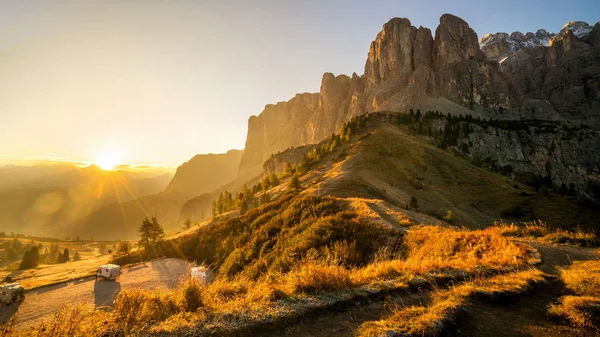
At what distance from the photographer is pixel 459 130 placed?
148 metres

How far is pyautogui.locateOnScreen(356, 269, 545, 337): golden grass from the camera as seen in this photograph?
211 inches

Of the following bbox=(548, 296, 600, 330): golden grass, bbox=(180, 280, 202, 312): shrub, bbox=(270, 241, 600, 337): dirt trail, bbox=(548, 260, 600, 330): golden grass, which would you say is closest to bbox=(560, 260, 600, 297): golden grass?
bbox=(548, 260, 600, 330): golden grass

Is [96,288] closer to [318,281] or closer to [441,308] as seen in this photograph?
[318,281]

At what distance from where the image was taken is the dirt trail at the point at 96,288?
124ft

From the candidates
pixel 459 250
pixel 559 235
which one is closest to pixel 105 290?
pixel 459 250

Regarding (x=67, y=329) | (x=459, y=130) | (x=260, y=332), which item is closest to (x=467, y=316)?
(x=260, y=332)

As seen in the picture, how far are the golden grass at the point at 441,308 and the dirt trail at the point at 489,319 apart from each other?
24 centimetres

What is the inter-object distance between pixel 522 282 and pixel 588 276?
2.10m

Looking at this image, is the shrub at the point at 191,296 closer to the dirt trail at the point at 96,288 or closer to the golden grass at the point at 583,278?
the golden grass at the point at 583,278

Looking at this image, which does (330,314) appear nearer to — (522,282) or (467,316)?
(467,316)

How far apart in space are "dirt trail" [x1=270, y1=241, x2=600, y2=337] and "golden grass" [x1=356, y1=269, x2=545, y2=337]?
240 mm

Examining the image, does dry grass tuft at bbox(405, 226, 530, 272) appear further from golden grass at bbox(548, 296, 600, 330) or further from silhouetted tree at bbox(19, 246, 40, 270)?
silhouetted tree at bbox(19, 246, 40, 270)

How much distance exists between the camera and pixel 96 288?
153ft

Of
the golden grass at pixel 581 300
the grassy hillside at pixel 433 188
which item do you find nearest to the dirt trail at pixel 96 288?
the grassy hillside at pixel 433 188
